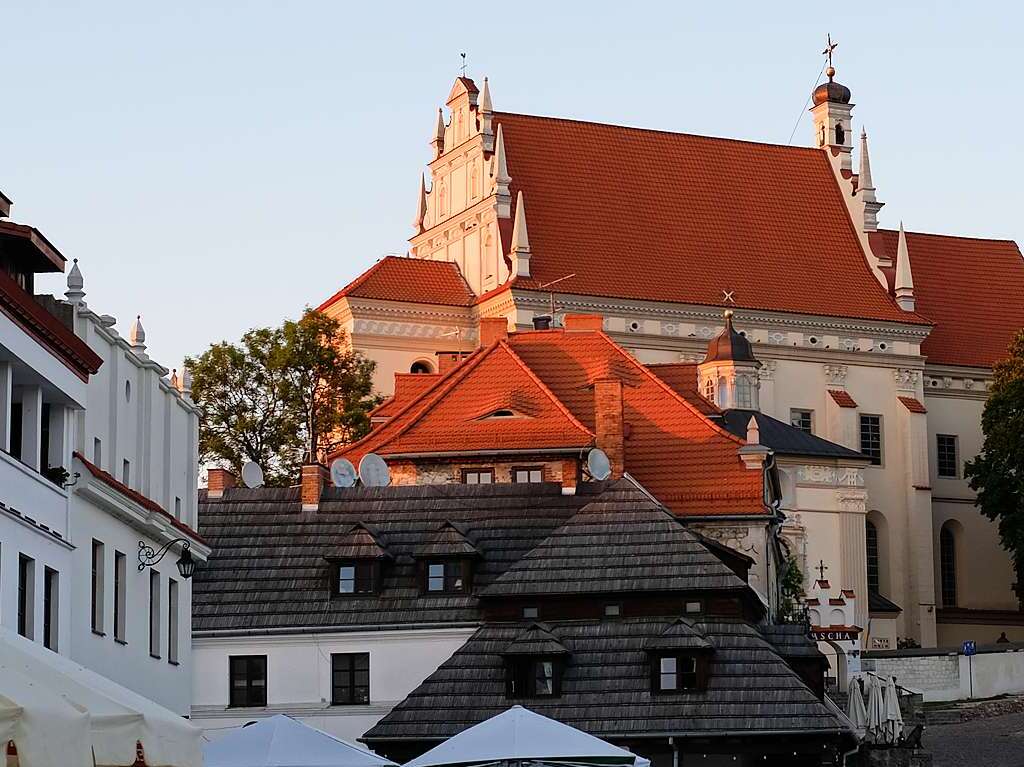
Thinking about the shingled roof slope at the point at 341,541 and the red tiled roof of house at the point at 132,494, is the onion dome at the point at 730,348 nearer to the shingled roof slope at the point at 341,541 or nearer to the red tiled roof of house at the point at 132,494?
the shingled roof slope at the point at 341,541

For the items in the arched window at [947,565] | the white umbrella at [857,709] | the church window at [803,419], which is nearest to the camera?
the white umbrella at [857,709]

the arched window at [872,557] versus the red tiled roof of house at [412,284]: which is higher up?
the red tiled roof of house at [412,284]

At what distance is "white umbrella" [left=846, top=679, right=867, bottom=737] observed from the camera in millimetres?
47000

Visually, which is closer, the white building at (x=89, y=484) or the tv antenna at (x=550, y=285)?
the white building at (x=89, y=484)

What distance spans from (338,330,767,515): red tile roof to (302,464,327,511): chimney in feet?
32.4

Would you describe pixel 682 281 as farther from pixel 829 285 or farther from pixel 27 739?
pixel 27 739

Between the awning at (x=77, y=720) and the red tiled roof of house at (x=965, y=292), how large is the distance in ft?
248

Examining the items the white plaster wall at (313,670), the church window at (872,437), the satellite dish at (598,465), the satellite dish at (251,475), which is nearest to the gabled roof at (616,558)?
the white plaster wall at (313,670)

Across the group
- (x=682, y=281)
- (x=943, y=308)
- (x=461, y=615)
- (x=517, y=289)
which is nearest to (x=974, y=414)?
(x=943, y=308)

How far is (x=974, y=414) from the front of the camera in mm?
91375

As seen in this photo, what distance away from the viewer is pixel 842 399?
284 ft

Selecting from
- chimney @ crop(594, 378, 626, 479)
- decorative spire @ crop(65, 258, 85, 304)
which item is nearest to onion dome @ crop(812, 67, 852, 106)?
chimney @ crop(594, 378, 626, 479)

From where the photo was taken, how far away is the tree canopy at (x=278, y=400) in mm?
72812

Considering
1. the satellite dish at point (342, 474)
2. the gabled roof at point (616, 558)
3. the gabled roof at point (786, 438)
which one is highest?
the gabled roof at point (786, 438)
